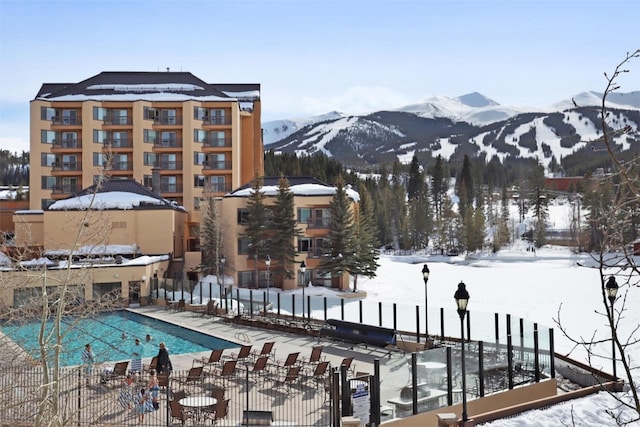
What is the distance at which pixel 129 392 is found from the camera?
14.0 meters

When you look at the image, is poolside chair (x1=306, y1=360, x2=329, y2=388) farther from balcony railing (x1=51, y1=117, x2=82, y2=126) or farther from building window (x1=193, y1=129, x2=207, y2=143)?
balcony railing (x1=51, y1=117, x2=82, y2=126)

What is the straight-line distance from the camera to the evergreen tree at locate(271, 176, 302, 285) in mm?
43906

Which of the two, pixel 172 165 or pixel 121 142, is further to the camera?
pixel 172 165

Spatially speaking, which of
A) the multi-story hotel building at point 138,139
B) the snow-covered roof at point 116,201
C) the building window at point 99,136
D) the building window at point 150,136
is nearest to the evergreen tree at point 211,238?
the snow-covered roof at point 116,201

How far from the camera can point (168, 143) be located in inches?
2318

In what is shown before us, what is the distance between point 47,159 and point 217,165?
1535 cm

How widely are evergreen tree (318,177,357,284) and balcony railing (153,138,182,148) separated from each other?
68.7ft

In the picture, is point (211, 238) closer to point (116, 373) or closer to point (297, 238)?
point (297, 238)

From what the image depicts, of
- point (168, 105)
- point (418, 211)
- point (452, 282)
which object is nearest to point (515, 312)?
point (452, 282)

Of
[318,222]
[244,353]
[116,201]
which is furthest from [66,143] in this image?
[244,353]

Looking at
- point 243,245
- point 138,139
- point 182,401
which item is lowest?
point 182,401

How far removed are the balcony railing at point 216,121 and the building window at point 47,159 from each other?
14.1 metres

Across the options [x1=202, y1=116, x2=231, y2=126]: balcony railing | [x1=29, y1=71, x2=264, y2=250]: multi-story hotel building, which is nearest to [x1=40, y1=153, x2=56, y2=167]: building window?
[x1=29, y1=71, x2=264, y2=250]: multi-story hotel building

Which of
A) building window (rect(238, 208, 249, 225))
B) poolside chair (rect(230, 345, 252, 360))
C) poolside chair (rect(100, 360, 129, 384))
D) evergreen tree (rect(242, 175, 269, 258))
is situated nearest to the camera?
poolside chair (rect(100, 360, 129, 384))
